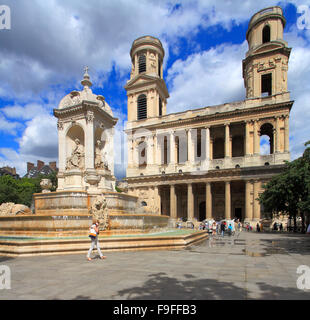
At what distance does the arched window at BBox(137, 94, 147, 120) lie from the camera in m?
47.2

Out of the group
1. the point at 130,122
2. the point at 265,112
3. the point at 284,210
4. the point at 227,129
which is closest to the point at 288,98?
the point at 265,112

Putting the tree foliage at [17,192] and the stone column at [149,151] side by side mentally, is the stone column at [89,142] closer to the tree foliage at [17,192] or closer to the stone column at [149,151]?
the tree foliage at [17,192]

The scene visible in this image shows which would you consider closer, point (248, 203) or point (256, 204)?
point (256, 204)

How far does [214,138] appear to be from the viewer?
146 feet

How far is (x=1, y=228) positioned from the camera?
1130 cm

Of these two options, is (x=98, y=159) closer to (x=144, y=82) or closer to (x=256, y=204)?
(x=256, y=204)

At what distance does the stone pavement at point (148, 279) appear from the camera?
14.0 ft

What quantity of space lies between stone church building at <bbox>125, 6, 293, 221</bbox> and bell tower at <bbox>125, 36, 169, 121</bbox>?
0.20 m

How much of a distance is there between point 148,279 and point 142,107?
4457cm

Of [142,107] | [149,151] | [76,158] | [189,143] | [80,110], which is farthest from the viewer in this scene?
[142,107]

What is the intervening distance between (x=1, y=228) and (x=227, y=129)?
116ft

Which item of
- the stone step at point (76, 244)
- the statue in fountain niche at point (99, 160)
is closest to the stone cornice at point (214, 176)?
the statue in fountain niche at point (99, 160)

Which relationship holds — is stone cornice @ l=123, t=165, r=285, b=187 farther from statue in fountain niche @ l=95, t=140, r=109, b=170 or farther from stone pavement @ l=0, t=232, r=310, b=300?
stone pavement @ l=0, t=232, r=310, b=300

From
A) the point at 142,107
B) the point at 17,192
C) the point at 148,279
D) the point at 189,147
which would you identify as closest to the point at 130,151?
the point at 142,107
